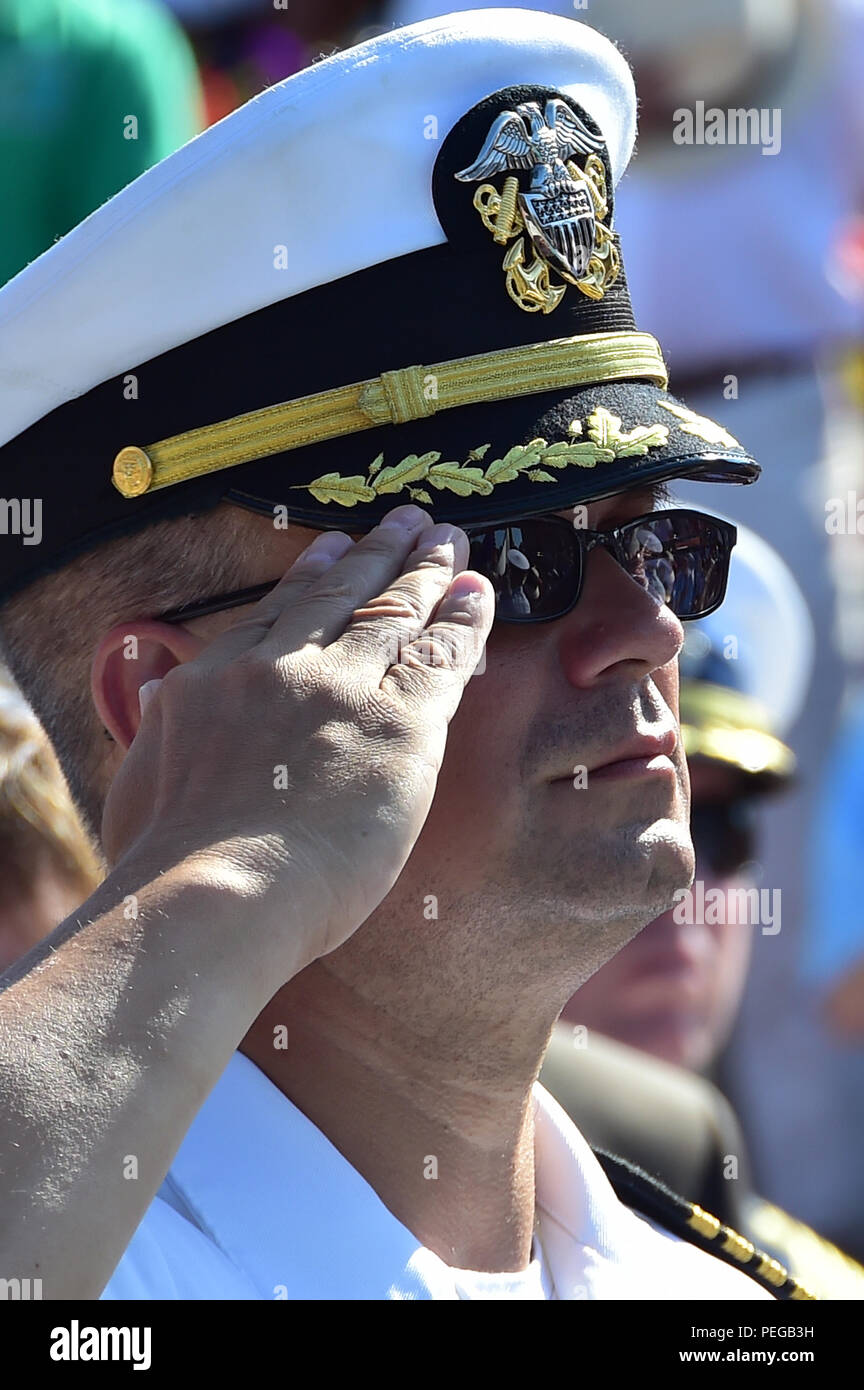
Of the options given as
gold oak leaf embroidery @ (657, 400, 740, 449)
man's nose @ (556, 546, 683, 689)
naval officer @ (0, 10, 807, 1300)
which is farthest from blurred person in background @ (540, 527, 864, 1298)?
gold oak leaf embroidery @ (657, 400, 740, 449)

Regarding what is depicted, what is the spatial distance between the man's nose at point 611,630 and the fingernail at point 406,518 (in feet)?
0.87

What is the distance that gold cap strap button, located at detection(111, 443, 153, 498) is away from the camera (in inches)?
89.0

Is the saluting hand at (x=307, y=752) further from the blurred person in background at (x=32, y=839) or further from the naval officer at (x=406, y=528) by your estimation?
the blurred person in background at (x=32, y=839)

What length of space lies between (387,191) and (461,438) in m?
0.35

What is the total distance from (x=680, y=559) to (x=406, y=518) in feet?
1.60

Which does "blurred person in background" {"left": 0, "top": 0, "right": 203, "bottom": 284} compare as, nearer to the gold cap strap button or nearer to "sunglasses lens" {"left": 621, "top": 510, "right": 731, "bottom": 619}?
the gold cap strap button

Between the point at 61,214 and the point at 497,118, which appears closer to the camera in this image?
the point at 497,118

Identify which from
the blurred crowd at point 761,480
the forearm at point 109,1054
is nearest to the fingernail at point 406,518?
the forearm at point 109,1054

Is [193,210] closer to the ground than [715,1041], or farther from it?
farther from it

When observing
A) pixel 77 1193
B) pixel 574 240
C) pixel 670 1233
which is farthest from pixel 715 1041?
pixel 77 1193

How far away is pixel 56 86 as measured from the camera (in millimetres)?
3713

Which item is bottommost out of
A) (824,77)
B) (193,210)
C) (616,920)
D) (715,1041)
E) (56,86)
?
(616,920)

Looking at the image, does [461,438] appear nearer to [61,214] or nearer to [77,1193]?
[77,1193]
